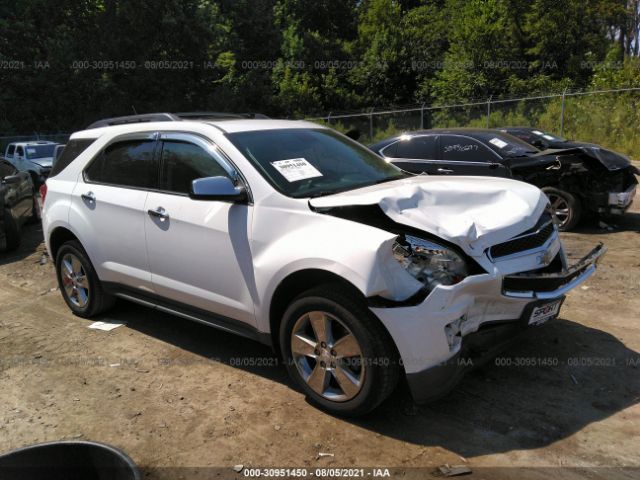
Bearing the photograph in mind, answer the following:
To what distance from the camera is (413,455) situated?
297 cm

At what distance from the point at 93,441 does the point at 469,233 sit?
8.29 feet

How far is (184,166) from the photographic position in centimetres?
412

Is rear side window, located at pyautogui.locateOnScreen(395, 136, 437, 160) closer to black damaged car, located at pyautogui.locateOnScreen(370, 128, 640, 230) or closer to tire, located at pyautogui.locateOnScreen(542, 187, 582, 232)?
black damaged car, located at pyautogui.locateOnScreen(370, 128, 640, 230)

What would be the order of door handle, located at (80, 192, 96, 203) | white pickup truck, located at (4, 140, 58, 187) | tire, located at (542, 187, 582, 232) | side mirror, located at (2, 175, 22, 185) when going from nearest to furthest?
door handle, located at (80, 192, 96, 203) < tire, located at (542, 187, 582, 232) < side mirror, located at (2, 175, 22, 185) < white pickup truck, located at (4, 140, 58, 187)

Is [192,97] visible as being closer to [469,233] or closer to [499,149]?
[499,149]

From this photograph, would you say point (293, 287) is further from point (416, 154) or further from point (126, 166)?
point (416, 154)

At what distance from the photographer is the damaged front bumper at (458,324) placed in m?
2.87

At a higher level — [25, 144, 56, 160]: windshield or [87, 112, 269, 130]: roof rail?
[87, 112, 269, 130]: roof rail

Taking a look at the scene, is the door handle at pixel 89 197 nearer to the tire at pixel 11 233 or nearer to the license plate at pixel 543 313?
the license plate at pixel 543 313

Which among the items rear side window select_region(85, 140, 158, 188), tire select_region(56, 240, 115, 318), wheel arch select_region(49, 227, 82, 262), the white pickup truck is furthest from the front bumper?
the white pickup truck

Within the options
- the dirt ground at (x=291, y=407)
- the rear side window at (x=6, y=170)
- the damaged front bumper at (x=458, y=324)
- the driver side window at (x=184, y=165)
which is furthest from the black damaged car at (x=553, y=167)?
the rear side window at (x=6, y=170)

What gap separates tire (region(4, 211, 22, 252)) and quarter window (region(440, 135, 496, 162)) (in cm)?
680

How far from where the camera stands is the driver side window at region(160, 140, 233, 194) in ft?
12.9

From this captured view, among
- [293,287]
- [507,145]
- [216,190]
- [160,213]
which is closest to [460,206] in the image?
[293,287]
